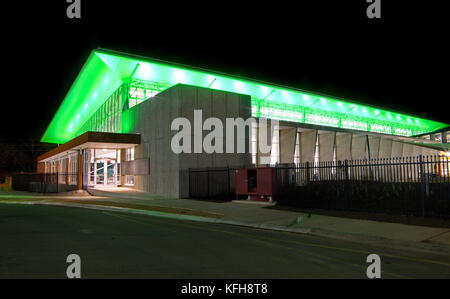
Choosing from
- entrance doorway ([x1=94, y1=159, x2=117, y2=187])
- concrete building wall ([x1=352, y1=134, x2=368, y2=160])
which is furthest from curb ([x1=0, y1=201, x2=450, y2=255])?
concrete building wall ([x1=352, y1=134, x2=368, y2=160])

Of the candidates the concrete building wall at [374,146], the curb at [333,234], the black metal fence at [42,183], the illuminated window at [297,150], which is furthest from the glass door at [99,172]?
the concrete building wall at [374,146]

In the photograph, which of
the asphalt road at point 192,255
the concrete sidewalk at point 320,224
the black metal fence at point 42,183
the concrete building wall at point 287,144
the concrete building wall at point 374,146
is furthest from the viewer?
the concrete building wall at point 374,146

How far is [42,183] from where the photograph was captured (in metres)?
34.2

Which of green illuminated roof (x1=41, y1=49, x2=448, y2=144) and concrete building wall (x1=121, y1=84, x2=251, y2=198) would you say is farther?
green illuminated roof (x1=41, y1=49, x2=448, y2=144)

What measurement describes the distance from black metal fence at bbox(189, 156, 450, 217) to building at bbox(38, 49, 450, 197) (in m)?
8.64

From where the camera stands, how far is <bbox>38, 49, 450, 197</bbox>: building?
82.7 ft

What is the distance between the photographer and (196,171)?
2358 centimetres

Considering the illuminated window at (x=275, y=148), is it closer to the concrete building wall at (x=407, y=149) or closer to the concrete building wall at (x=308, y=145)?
the concrete building wall at (x=308, y=145)

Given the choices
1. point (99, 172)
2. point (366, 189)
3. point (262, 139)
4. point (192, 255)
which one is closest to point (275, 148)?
point (262, 139)

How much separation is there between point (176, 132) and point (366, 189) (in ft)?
43.3

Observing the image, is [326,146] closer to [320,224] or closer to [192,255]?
[320,224]

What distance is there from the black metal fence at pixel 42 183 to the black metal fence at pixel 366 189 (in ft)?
74.5

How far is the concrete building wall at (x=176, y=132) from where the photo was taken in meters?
23.9

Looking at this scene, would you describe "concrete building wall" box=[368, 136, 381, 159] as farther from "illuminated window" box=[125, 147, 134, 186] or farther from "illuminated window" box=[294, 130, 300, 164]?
"illuminated window" box=[125, 147, 134, 186]
